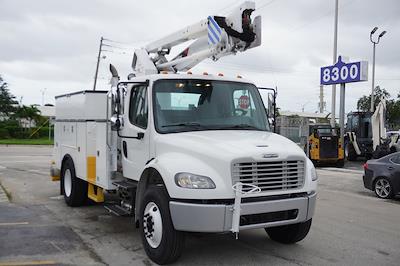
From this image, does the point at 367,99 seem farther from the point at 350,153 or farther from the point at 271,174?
the point at 271,174

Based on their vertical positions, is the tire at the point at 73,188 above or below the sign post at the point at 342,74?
below

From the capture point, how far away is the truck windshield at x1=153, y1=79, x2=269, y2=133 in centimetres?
654

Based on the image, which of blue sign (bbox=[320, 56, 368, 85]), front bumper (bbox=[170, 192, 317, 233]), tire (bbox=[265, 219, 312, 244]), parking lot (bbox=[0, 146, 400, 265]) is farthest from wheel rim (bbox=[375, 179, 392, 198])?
blue sign (bbox=[320, 56, 368, 85])

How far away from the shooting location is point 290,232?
6.74 meters

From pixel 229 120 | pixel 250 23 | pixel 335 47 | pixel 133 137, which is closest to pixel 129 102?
pixel 133 137

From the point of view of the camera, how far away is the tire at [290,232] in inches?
260

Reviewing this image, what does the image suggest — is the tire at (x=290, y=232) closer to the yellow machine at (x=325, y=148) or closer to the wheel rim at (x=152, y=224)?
the wheel rim at (x=152, y=224)

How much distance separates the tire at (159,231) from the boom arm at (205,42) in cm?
309

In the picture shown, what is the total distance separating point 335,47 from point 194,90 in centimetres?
2441

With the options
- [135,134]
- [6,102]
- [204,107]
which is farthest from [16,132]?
[204,107]

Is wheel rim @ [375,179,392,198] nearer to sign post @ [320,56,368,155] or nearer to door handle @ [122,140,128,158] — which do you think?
door handle @ [122,140,128,158]

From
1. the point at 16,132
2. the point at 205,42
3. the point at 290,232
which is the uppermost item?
the point at 205,42

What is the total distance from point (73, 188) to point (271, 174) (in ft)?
17.3

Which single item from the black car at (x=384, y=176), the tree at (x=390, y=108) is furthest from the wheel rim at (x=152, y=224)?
the tree at (x=390, y=108)
